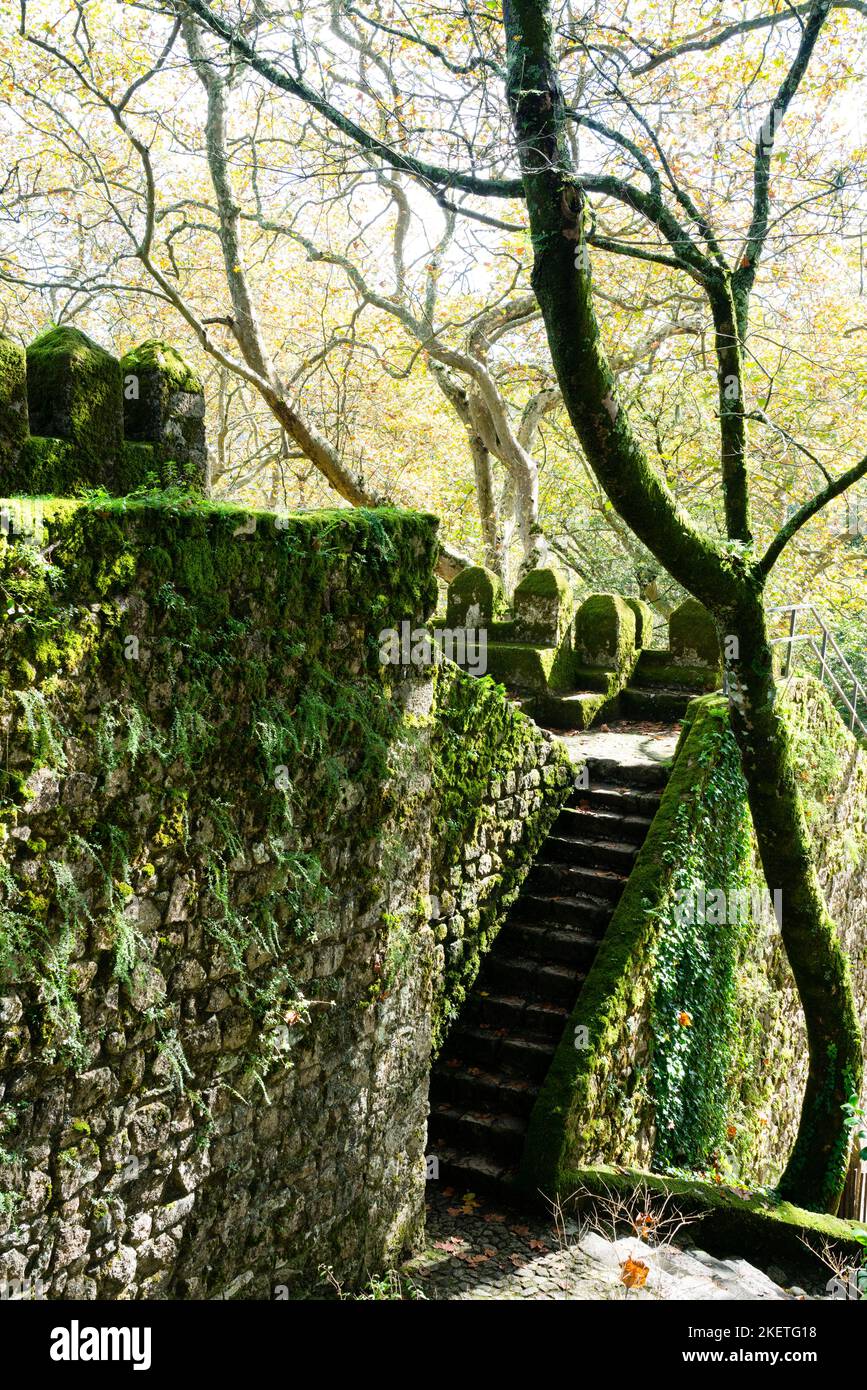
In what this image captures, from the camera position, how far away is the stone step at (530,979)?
7355 mm

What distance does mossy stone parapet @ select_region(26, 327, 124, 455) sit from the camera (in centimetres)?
379

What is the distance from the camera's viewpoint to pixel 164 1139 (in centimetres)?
379

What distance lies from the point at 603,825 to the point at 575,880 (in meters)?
0.70

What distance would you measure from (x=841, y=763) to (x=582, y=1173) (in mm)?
6133

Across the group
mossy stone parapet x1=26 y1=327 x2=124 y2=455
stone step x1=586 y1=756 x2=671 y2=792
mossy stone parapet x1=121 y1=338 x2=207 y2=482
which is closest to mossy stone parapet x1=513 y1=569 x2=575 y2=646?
stone step x1=586 y1=756 x2=671 y2=792

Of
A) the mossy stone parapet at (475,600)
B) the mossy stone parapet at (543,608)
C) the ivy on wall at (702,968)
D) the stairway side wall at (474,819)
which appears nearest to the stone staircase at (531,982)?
the stairway side wall at (474,819)

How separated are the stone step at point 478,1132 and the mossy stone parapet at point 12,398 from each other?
200 inches

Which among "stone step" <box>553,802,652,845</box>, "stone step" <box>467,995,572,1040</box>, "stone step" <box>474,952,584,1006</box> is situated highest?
"stone step" <box>553,802,652,845</box>

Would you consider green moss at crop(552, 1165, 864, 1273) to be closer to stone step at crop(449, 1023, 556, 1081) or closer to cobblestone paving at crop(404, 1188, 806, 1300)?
cobblestone paving at crop(404, 1188, 806, 1300)

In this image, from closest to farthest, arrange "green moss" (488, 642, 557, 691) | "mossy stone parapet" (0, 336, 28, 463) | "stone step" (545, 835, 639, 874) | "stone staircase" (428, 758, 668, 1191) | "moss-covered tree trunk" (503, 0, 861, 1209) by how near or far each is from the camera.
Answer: "mossy stone parapet" (0, 336, 28, 463)
"moss-covered tree trunk" (503, 0, 861, 1209)
"stone staircase" (428, 758, 668, 1191)
"stone step" (545, 835, 639, 874)
"green moss" (488, 642, 557, 691)

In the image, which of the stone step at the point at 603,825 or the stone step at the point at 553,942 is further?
the stone step at the point at 603,825

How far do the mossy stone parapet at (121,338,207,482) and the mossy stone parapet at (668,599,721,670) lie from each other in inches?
313

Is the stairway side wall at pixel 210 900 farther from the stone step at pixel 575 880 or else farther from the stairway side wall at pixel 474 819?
the stone step at pixel 575 880

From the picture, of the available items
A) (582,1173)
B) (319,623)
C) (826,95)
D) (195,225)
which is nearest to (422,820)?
(319,623)
